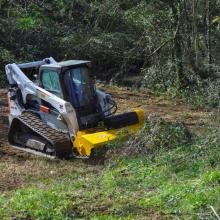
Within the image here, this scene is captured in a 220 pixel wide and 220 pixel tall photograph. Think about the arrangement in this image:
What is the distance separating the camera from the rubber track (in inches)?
439

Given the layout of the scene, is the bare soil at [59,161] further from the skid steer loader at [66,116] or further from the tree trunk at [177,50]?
the tree trunk at [177,50]

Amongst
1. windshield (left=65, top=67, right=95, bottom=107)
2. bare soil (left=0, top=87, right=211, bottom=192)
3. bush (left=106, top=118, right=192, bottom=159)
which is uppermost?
windshield (left=65, top=67, right=95, bottom=107)

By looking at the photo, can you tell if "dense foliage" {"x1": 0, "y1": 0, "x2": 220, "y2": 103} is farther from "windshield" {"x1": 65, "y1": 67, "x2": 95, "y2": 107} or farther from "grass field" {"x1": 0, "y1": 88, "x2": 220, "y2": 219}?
"grass field" {"x1": 0, "y1": 88, "x2": 220, "y2": 219}

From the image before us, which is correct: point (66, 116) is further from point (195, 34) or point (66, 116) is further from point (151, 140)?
point (195, 34)

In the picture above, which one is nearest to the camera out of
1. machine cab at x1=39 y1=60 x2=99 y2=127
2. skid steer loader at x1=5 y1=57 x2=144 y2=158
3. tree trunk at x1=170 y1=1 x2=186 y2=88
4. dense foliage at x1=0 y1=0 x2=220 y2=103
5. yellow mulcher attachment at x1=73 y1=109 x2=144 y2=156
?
yellow mulcher attachment at x1=73 y1=109 x2=144 y2=156

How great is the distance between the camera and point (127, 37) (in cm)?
2328

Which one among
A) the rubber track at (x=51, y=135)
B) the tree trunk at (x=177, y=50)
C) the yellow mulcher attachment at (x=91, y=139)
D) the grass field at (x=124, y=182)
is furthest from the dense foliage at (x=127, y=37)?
the rubber track at (x=51, y=135)

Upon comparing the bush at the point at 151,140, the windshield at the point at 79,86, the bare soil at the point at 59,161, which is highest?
the windshield at the point at 79,86

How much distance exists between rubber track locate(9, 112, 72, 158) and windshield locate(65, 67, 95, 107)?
723mm

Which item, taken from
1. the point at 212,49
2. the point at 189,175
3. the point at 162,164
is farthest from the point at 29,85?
the point at 212,49

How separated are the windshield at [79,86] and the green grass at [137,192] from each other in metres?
2.13

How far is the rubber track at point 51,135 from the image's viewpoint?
11.1 metres

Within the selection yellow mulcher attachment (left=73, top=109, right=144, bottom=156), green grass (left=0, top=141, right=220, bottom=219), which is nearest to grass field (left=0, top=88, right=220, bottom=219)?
green grass (left=0, top=141, right=220, bottom=219)

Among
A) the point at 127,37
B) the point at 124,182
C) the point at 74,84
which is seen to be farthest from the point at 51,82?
the point at 127,37
